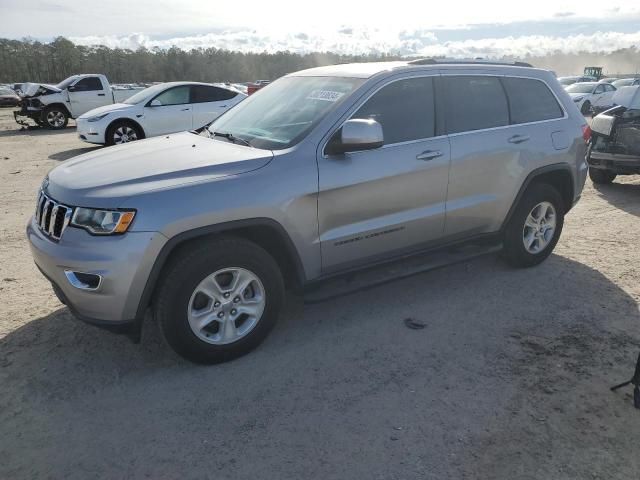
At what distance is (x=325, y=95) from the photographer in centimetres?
386

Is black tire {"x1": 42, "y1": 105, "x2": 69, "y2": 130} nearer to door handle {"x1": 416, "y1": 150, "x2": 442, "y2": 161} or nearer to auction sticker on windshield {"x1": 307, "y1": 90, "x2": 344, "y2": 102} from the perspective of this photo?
auction sticker on windshield {"x1": 307, "y1": 90, "x2": 344, "y2": 102}

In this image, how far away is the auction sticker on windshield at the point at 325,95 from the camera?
3.77 m

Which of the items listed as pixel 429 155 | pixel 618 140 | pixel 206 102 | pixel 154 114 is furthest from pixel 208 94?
pixel 429 155

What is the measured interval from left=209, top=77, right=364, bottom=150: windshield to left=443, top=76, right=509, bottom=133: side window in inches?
33.9

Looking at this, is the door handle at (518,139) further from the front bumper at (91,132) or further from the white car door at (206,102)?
the front bumper at (91,132)

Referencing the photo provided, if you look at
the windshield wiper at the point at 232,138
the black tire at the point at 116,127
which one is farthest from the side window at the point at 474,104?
the black tire at the point at 116,127

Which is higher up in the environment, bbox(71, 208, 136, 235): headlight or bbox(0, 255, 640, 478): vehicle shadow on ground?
bbox(71, 208, 136, 235): headlight

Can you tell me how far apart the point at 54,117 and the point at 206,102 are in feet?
27.8

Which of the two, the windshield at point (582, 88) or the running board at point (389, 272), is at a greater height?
the running board at point (389, 272)

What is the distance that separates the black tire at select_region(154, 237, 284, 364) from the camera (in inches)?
122

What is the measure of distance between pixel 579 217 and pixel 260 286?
5.01 m

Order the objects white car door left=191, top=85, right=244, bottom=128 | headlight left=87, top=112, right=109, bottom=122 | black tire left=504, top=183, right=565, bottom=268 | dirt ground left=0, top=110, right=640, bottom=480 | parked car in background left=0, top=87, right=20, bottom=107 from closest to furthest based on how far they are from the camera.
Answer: dirt ground left=0, top=110, right=640, bottom=480, black tire left=504, top=183, right=565, bottom=268, headlight left=87, top=112, right=109, bottom=122, white car door left=191, top=85, right=244, bottom=128, parked car in background left=0, top=87, right=20, bottom=107

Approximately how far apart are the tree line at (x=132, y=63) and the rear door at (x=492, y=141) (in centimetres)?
4789

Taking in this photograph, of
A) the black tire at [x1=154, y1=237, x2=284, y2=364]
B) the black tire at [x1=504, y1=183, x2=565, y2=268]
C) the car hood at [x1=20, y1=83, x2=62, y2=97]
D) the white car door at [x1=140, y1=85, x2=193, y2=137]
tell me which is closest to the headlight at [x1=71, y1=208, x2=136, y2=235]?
the black tire at [x1=154, y1=237, x2=284, y2=364]
